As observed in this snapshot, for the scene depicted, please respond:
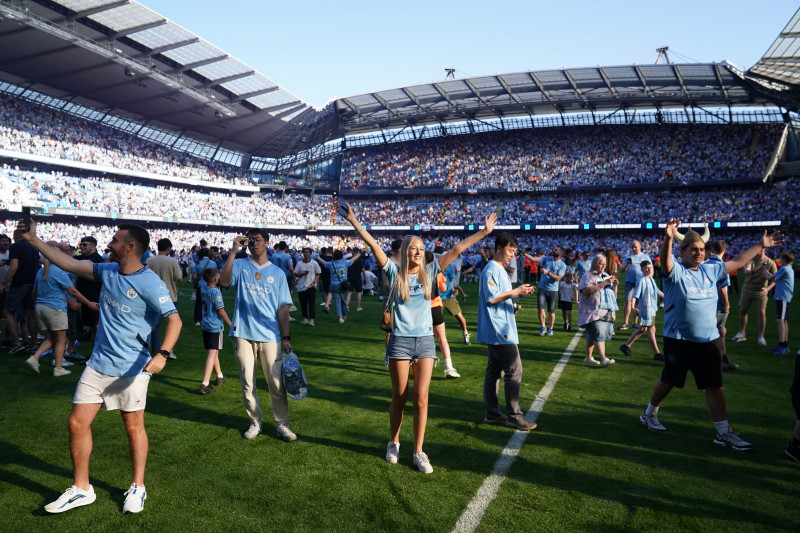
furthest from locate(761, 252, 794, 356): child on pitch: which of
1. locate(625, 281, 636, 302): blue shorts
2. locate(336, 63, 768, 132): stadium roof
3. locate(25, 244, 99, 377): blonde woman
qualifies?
locate(336, 63, 768, 132): stadium roof

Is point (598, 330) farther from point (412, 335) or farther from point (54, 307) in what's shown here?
point (54, 307)

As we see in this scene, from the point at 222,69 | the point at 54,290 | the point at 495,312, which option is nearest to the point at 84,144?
the point at 222,69

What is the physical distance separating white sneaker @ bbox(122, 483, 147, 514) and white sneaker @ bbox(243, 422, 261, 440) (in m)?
1.39

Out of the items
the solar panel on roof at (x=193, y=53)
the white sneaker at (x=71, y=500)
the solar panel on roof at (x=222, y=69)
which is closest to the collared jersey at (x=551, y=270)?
the white sneaker at (x=71, y=500)

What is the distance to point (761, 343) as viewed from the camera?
9.96m

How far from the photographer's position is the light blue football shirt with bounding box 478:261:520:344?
16.8 ft

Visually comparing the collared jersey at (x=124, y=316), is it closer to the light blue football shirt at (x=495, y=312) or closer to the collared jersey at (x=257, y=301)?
the collared jersey at (x=257, y=301)

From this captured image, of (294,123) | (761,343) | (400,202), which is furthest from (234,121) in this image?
(761,343)

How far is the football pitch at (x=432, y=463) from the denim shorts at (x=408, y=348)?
0.97 metres

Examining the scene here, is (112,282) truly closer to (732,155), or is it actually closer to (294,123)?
(294,123)

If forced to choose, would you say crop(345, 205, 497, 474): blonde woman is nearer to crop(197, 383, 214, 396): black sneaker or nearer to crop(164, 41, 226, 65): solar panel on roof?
crop(197, 383, 214, 396): black sneaker

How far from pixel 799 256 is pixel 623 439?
140ft

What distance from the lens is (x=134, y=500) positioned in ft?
11.6

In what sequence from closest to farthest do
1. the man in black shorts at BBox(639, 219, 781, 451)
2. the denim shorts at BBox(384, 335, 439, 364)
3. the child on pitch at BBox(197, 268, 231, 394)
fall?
the denim shorts at BBox(384, 335, 439, 364)
the man in black shorts at BBox(639, 219, 781, 451)
the child on pitch at BBox(197, 268, 231, 394)
